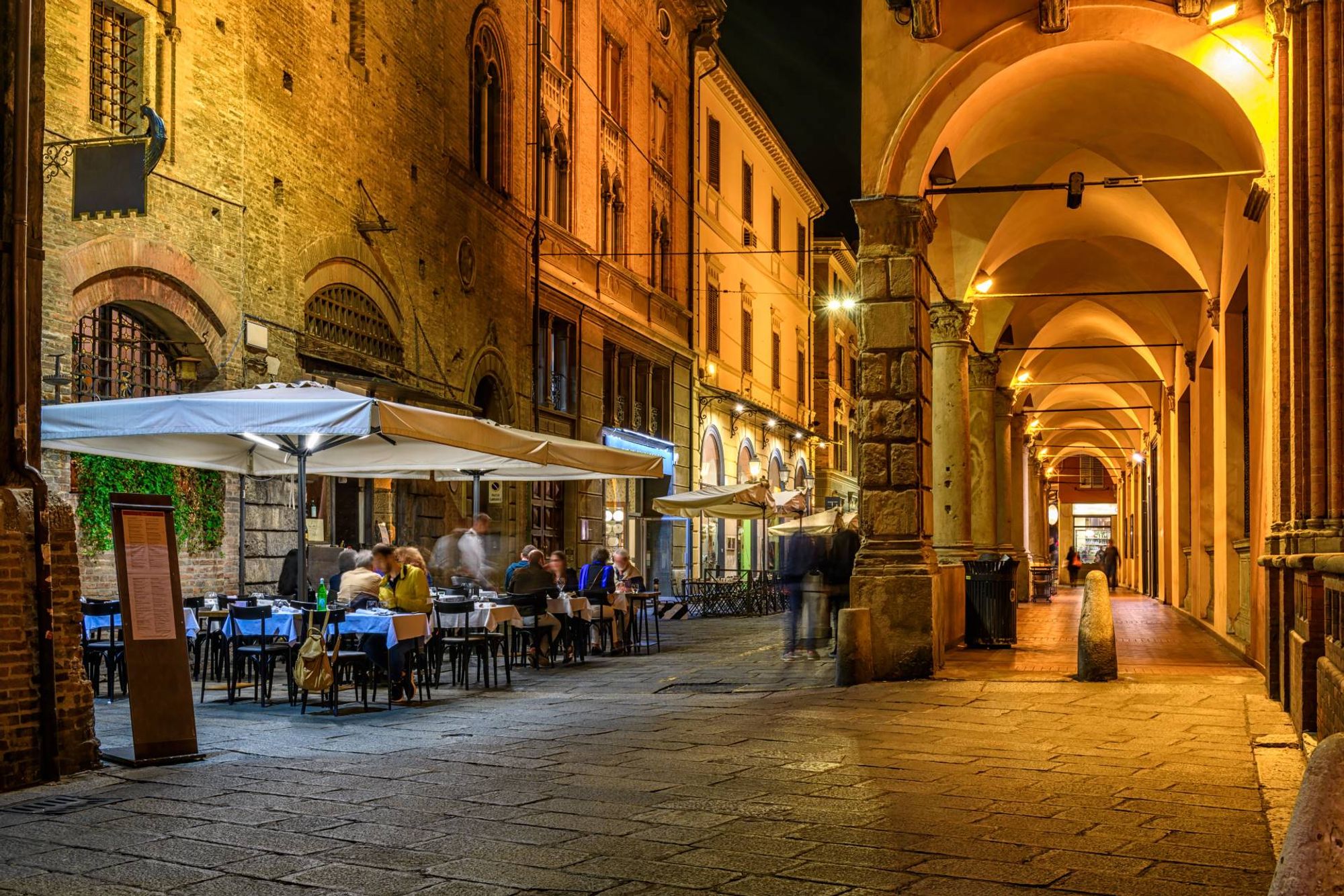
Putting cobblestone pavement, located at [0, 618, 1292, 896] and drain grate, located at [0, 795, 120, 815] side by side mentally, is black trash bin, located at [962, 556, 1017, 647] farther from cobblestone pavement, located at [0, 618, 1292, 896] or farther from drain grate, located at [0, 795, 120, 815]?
drain grate, located at [0, 795, 120, 815]

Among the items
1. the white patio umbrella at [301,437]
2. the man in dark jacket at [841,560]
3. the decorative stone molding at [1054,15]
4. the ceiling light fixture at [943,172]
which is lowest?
the man in dark jacket at [841,560]

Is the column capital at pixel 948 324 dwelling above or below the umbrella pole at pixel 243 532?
above

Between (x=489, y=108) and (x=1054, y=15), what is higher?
(x=489, y=108)

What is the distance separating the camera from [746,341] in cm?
3578

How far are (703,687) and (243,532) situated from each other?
4.95 m

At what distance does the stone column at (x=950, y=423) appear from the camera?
15789mm

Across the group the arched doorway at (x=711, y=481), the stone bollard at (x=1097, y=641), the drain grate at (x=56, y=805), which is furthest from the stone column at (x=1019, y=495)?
the drain grate at (x=56, y=805)

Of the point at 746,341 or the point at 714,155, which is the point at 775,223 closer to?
the point at 746,341

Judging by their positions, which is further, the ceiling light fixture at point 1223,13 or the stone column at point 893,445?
the stone column at point 893,445

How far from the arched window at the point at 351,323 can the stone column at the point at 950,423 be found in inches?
262

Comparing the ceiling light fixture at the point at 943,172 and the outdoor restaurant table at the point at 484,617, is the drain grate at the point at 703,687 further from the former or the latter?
the ceiling light fixture at the point at 943,172

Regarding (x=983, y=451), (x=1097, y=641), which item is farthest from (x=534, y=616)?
(x=983, y=451)

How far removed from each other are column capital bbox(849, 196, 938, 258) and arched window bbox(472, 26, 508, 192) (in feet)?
30.9

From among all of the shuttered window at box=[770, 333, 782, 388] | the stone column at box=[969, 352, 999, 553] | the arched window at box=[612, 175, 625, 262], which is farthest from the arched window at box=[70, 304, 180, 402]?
the shuttered window at box=[770, 333, 782, 388]
